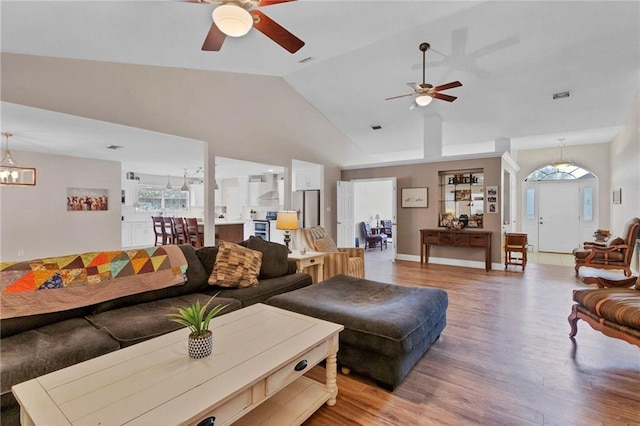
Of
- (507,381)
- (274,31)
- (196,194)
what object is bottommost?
(507,381)

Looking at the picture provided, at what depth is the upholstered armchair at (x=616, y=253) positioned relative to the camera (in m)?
4.75

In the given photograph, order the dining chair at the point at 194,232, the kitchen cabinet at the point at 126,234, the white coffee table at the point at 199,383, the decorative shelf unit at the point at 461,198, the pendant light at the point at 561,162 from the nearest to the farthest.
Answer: the white coffee table at the point at 199,383 → the dining chair at the point at 194,232 → the decorative shelf unit at the point at 461,198 → the pendant light at the point at 561,162 → the kitchen cabinet at the point at 126,234

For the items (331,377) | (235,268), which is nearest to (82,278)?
(235,268)

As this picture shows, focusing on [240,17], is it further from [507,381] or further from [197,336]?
[507,381]

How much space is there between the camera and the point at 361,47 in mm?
4637

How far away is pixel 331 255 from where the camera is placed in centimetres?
452

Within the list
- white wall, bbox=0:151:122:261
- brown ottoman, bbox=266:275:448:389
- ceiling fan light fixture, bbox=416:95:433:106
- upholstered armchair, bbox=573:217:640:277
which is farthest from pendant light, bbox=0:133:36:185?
upholstered armchair, bbox=573:217:640:277

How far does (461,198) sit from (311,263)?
15.2 feet

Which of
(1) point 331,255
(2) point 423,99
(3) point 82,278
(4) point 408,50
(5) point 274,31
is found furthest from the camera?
(4) point 408,50

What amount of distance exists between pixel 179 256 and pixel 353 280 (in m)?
1.75

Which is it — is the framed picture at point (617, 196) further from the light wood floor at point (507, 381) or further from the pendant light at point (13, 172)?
the pendant light at point (13, 172)

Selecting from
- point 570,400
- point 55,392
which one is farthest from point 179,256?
point 570,400

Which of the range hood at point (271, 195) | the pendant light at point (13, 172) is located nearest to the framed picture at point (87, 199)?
the pendant light at point (13, 172)

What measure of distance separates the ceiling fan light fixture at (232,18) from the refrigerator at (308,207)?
5.75m
